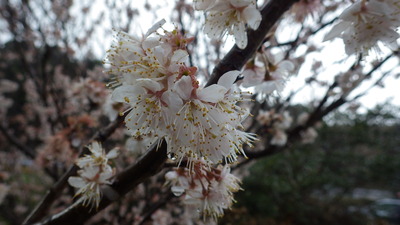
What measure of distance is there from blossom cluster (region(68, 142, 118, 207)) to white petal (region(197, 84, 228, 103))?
1.93ft

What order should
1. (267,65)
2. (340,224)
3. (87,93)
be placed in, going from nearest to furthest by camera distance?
(267,65), (87,93), (340,224)

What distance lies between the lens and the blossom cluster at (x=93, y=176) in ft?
3.48

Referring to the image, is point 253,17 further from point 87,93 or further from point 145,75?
point 87,93

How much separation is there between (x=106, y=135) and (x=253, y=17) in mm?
895

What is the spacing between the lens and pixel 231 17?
0.90m

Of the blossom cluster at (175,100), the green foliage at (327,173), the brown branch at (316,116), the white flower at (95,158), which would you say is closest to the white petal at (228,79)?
the blossom cluster at (175,100)

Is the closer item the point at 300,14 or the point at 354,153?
the point at 300,14

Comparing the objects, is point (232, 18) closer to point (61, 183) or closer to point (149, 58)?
point (149, 58)

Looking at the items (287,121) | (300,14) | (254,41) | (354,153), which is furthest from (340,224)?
(254,41)

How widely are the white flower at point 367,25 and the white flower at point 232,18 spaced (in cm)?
33

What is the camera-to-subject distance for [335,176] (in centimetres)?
706

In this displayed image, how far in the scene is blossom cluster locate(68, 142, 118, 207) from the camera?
41.7 inches

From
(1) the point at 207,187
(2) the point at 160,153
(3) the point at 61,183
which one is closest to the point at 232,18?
(2) the point at 160,153

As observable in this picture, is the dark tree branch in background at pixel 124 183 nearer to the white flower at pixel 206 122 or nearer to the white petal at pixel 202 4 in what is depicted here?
the white flower at pixel 206 122
